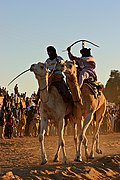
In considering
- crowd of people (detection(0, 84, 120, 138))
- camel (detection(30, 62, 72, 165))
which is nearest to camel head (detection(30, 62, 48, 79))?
camel (detection(30, 62, 72, 165))

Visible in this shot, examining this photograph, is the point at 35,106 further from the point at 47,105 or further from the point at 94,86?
the point at 47,105

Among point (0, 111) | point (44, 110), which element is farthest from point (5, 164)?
point (0, 111)

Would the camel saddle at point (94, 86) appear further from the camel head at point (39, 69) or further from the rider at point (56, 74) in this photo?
the camel head at point (39, 69)

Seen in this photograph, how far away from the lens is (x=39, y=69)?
12.3m

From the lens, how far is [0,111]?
25.7 meters

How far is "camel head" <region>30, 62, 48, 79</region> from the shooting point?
1223cm

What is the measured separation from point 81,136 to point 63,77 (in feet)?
5.54

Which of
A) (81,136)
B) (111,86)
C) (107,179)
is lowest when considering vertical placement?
(107,179)

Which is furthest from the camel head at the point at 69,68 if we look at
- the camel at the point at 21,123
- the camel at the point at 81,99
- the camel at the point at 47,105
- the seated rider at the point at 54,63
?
the camel at the point at 21,123

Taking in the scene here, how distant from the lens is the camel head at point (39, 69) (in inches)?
481

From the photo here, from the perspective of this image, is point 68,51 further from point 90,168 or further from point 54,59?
point 90,168

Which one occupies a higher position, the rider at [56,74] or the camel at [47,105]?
the rider at [56,74]

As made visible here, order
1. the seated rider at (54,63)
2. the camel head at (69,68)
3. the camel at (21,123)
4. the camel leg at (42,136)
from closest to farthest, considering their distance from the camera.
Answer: the camel leg at (42,136) → the camel head at (69,68) → the seated rider at (54,63) → the camel at (21,123)

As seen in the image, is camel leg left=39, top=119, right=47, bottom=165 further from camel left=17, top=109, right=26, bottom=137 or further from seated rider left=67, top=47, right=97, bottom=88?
camel left=17, top=109, right=26, bottom=137
